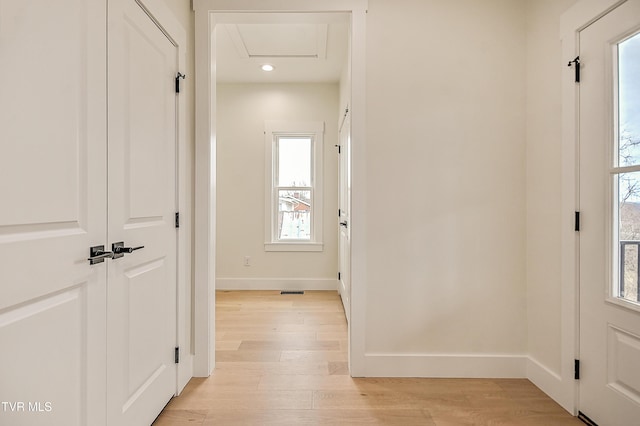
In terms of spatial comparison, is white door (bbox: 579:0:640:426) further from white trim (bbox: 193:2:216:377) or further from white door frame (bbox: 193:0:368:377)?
white trim (bbox: 193:2:216:377)

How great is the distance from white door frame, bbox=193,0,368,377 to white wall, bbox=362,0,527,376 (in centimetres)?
7

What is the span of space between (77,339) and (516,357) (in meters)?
2.44

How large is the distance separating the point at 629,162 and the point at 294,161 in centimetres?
360

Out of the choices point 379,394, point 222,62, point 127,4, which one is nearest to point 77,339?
point 127,4

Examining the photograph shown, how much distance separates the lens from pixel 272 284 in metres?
4.57

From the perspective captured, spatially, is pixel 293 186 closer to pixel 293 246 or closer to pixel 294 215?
pixel 294 215

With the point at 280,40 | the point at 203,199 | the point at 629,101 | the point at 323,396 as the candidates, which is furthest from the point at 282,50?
the point at 323,396

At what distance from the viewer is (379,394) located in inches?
80.4

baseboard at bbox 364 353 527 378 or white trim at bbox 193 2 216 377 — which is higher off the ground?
white trim at bbox 193 2 216 377

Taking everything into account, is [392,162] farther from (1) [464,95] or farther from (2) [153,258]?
(2) [153,258]

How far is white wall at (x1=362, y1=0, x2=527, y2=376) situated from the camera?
2256mm

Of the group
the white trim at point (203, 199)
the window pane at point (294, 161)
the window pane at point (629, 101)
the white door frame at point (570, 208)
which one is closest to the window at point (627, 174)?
the window pane at point (629, 101)

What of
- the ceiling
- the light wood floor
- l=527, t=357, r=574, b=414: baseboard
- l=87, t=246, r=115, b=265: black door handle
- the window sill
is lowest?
the light wood floor

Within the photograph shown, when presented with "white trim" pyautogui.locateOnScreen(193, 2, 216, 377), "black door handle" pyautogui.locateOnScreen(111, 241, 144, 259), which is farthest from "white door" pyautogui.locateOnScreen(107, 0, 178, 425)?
"white trim" pyautogui.locateOnScreen(193, 2, 216, 377)
